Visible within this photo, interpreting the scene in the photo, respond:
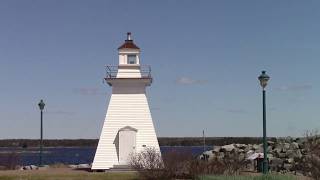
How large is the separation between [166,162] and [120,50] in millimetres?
12438

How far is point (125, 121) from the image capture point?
38.6 meters

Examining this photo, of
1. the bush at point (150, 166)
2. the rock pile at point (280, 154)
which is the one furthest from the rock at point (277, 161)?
the bush at point (150, 166)

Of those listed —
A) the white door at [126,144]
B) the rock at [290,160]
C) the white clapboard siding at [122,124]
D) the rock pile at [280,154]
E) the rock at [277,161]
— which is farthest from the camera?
the white clapboard siding at [122,124]

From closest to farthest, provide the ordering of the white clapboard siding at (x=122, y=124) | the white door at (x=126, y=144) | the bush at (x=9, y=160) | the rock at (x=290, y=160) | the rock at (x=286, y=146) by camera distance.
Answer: the rock at (x=290, y=160) < the white door at (x=126, y=144) < the white clapboard siding at (x=122, y=124) < the bush at (x=9, y=160) < the rock at (x=286, y=146)

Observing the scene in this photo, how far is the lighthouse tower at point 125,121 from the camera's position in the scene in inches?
1505

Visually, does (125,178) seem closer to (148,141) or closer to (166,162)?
(166,162)

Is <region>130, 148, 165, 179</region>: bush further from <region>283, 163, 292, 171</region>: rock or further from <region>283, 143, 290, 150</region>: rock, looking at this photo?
<region>283, 143, 290, 150</region>: rock

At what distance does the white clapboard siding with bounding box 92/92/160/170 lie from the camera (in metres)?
38.4

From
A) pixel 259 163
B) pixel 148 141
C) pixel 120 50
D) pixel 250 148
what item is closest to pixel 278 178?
pixel 259 163

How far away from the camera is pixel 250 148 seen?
1907 inches

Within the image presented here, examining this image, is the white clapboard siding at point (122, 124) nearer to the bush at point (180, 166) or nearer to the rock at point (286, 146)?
the bush at point (180, 166)

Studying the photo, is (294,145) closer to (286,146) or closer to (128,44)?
(286,146)

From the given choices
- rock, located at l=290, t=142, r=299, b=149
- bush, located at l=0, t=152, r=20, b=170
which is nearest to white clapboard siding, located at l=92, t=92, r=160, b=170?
bush, located at l=0, t=152, r=20, b=170

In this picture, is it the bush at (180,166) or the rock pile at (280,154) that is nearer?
the bush at (180,166)
